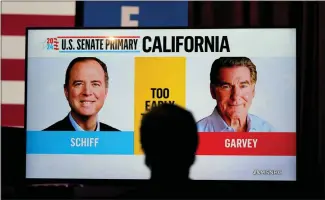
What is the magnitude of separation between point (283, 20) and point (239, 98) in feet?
1.68

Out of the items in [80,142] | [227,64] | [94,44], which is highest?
[94,44]

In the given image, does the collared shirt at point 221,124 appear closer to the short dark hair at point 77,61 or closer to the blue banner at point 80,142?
the blue banner at point 80,142

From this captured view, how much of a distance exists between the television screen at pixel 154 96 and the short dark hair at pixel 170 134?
1654 millimetres

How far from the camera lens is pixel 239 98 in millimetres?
3041

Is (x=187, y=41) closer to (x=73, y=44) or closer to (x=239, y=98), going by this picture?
(x=239, y=98)

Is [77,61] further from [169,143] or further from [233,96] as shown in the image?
[169,143]

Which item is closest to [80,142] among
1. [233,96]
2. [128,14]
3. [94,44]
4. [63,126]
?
[63,126]

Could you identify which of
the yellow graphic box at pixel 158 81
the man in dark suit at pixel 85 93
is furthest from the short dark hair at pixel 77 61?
the yellow graphic box at pixel 158 81

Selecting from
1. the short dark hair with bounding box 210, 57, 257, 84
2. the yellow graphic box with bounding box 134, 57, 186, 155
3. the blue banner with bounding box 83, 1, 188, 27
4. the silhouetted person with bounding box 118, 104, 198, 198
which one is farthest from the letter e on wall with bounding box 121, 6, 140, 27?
the silhouetted person with bounding box 118, 104, 198, 198

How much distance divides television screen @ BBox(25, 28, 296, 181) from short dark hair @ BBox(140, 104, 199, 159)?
1654 millimetres

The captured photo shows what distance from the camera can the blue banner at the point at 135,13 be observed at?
307 centimetres

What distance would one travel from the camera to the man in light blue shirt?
119 inches

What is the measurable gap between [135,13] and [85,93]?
551 mm

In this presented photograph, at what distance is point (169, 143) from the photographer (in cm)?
136
